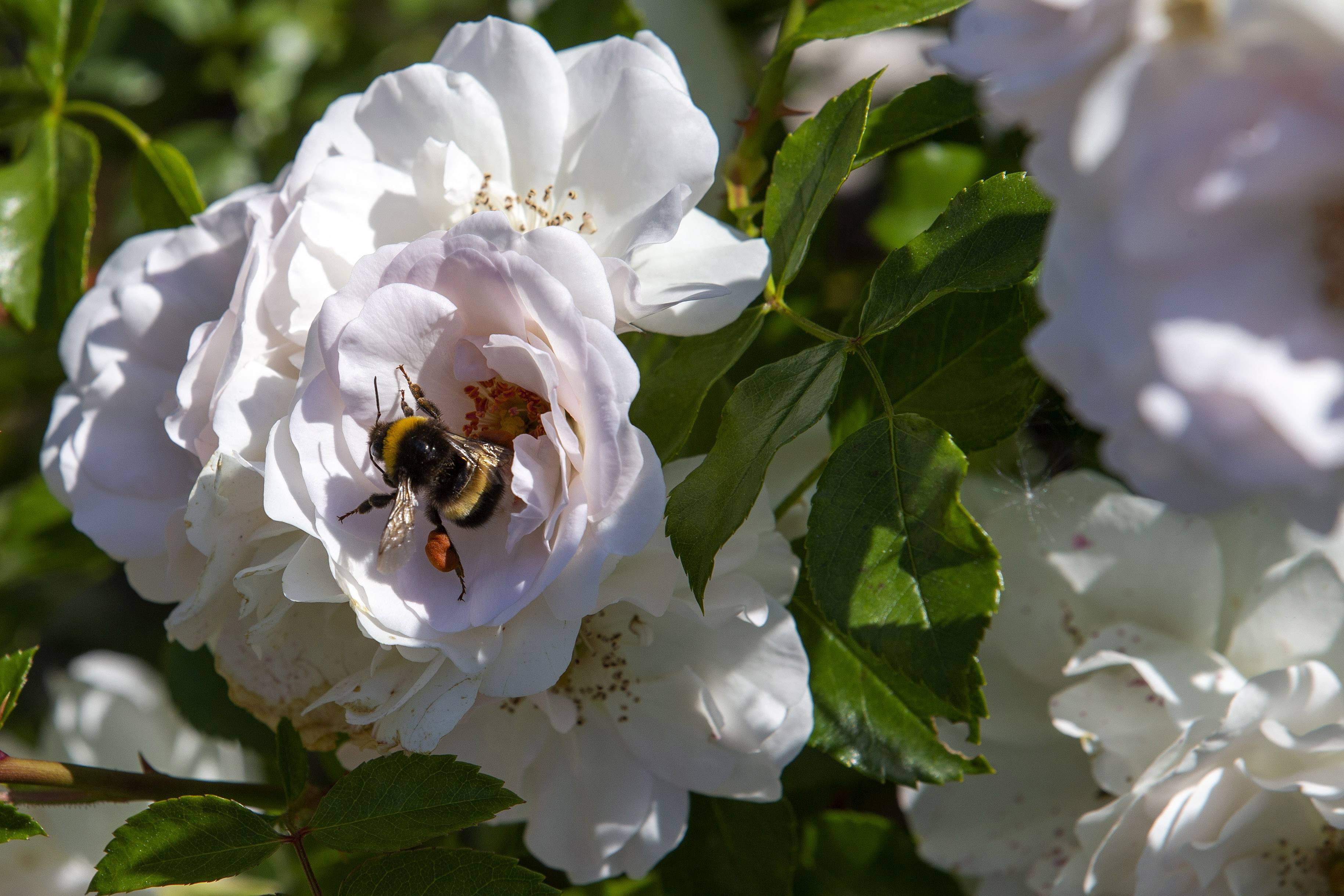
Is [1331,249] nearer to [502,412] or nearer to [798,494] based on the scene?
[798,494]

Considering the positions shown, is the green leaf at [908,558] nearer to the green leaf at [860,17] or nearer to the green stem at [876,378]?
the green stem at [876,378]

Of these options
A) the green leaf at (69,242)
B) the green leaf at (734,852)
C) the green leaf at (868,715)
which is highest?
the green leaf at (69,242)

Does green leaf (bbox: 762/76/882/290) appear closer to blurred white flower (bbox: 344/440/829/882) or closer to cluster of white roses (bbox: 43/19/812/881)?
cluster of white roses (bbox: 43/19/812/881)

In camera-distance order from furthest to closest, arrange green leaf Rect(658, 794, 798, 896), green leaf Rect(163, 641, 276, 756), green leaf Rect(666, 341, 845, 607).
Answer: green leaf Rect(163, 641, 276, 756) → green leaf Rect(658, 794, 798, 896) → green leaf Rect(666, 341, 845, 607)

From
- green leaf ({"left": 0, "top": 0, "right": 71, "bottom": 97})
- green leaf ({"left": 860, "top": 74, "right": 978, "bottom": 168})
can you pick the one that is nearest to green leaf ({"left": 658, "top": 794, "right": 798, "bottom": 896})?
green leaf ({"left": 860, "top": 74, "right": 978, "bottom": 168})

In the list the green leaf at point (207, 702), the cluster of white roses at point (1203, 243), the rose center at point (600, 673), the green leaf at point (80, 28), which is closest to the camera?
the cluster of white roses at point (1203, 243)

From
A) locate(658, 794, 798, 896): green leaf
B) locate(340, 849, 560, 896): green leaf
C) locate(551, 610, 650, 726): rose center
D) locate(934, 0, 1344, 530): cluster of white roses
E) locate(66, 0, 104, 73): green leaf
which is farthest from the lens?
locate(66, 0, 104, 73): green leaf

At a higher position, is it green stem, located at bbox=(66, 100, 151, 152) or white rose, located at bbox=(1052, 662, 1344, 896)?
green stem, located at bbox=(66, 100, 151, 152)

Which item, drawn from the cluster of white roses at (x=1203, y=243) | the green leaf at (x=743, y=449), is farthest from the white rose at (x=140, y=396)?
the cluster of white roses at (x=1203, y=243)
